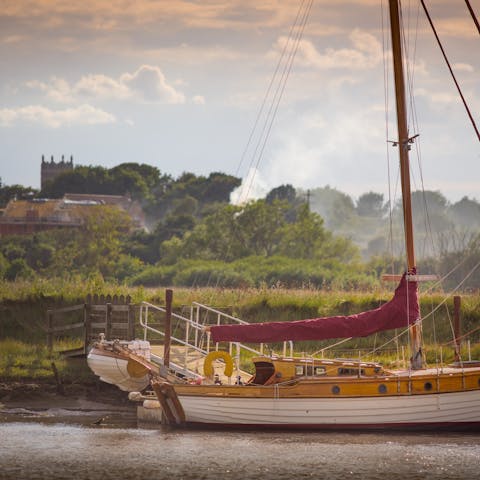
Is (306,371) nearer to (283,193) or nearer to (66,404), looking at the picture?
(66,404)

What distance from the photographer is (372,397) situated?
40.5 meters

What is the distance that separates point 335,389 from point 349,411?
2.64 feet

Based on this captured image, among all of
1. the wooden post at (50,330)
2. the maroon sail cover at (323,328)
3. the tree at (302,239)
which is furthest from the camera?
the tree at (302,239)

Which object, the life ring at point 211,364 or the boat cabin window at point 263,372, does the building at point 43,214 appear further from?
the boat cabin window at point 263,372

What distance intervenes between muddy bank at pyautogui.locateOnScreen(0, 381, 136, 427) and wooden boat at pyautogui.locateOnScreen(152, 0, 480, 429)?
380 centimetres

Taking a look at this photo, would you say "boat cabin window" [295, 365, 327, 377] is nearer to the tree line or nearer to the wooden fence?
the wooden fence

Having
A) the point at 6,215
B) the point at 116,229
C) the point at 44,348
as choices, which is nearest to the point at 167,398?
the point at 44,348

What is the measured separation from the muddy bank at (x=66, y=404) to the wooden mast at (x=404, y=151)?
360 inches

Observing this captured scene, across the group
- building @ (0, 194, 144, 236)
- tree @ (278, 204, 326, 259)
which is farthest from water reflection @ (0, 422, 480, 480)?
building @ (0, 194, 144, 236)

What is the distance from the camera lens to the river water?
117 feet

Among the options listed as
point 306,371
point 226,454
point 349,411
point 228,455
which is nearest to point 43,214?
point 306,371

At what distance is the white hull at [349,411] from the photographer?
133 ft

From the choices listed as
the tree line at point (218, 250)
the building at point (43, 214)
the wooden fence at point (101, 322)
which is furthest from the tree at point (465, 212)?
the wooden fence at point (101, 322)

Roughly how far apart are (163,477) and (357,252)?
96430 mm
